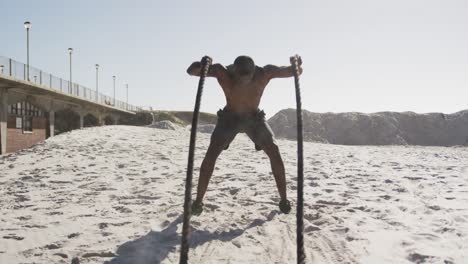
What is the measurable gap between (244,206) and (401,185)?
2.60 meters

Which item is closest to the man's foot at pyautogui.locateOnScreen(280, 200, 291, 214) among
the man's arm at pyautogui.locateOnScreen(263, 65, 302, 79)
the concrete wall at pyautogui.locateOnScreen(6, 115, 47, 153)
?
the man's arm at pyautogui.locateOnScreen(263, 65, 302, 79)

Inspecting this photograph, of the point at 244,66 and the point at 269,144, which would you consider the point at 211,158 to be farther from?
Result: the point at 244,66

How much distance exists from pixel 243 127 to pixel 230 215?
0.92 m

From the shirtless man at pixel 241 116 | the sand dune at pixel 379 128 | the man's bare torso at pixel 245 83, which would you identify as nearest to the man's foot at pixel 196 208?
the shirtless man at pixel 241 116

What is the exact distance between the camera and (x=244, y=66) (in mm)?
3465

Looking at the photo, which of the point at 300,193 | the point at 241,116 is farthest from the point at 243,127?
the point at 300,193

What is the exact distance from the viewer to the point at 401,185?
530cm

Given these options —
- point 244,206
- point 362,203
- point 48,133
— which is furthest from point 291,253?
point 48,133

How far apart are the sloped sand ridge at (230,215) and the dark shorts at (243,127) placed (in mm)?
794

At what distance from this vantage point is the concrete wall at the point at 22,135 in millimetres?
19172

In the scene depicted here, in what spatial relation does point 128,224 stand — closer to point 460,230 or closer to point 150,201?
point 150,201

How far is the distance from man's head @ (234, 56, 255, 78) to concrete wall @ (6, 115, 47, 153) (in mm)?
17670

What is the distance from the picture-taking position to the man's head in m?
3.47

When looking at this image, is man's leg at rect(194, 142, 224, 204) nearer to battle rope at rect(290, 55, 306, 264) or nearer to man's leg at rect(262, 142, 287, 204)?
man's leg at rect(262, 142, 287, 204)
